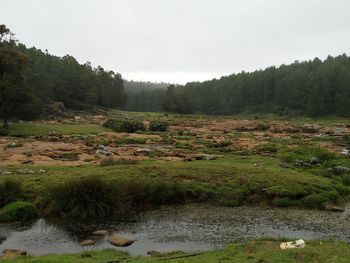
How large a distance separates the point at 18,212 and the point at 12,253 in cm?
637

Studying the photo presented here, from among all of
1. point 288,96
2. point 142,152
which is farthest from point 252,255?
point 288,96

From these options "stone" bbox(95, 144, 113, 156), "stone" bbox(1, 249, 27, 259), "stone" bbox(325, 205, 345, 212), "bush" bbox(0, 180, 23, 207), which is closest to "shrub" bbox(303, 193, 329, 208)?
"stone" bbox(325, 205, 345, 212)

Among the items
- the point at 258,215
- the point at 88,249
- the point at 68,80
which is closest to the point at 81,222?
the point at 88,249

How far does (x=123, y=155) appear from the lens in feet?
153

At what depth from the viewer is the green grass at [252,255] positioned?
16422 millimetres

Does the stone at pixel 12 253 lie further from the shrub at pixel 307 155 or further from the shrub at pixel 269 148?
the shrub at pixel 269 148

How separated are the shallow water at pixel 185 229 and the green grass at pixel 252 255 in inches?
70.0

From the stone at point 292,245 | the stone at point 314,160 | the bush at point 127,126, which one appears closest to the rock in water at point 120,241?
the stone at point 292,245

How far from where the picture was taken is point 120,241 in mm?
21141

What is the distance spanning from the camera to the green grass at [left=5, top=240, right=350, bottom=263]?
16422mm

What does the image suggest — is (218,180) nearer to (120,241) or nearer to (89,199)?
(89,199)

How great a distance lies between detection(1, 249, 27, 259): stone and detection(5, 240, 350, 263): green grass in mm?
1011

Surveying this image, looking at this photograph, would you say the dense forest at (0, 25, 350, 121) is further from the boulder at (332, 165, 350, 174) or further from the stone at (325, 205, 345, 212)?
the stone at (325, 205, 345, 212)

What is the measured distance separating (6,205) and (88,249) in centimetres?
886
